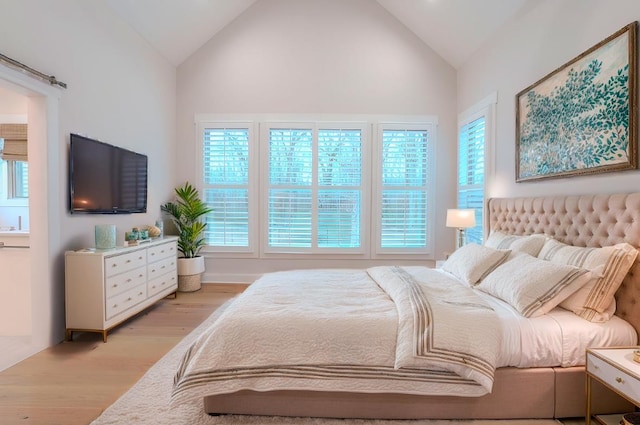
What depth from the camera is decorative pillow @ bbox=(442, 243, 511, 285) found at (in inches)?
101

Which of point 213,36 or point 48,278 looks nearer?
point 48,278

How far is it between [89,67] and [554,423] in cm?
462

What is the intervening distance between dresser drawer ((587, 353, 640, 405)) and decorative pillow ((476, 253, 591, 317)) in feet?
1.06

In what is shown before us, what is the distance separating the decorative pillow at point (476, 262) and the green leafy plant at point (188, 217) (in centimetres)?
335

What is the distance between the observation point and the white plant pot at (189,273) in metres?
4.40

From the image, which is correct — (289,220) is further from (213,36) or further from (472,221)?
(213,36)

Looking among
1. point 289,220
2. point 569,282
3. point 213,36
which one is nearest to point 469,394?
point 569,282

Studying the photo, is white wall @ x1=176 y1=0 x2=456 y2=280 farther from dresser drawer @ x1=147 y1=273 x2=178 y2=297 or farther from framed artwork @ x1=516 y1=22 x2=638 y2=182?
dresser drawer @ x1=147 y1=273 x2=178 y2=297

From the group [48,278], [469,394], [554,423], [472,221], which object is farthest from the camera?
[472,221]

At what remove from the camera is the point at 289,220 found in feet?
15.9

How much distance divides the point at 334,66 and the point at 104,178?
3.30 meters

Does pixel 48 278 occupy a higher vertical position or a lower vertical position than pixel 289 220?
lower

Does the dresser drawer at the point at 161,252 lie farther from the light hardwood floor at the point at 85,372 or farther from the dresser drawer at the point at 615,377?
the dresser drawer at the point at 615,377

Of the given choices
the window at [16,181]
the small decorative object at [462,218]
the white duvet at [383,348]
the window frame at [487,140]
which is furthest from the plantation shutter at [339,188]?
the window at [16,181]
